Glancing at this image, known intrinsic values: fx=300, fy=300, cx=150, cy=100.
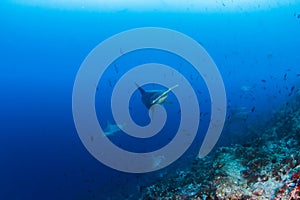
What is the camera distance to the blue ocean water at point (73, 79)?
13.6m

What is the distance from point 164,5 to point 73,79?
2113 inches

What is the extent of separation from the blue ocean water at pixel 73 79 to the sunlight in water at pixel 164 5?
222cm

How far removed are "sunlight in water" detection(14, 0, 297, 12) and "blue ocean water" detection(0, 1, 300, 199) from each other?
222 cm

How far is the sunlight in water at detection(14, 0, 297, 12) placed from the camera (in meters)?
84.9

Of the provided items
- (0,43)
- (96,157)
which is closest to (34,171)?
(96,157)

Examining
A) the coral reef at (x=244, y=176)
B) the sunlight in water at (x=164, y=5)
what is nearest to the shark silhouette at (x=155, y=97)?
the coral reef at (x=244, y=176)

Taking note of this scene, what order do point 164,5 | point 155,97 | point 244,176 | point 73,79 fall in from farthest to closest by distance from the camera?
1. point 164,5
2. point 73,79
3. point 155,97
4. point 244,176

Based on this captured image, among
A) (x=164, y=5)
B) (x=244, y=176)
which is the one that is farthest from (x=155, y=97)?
(x=164, y=5)

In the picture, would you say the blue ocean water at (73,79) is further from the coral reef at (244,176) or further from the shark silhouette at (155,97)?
the coral reef at (244,176)

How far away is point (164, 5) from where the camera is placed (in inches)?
3696

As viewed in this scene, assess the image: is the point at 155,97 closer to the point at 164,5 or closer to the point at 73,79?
the point at 73,79

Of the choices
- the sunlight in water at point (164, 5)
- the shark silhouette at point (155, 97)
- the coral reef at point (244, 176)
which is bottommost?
the coral reef at point (244, 176)

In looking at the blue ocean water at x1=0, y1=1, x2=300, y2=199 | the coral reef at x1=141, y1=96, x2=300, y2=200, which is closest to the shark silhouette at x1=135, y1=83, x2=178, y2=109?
the blue ocean water at x1=0, y1=1, x2=300, y2=199

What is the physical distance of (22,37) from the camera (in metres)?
89.6
